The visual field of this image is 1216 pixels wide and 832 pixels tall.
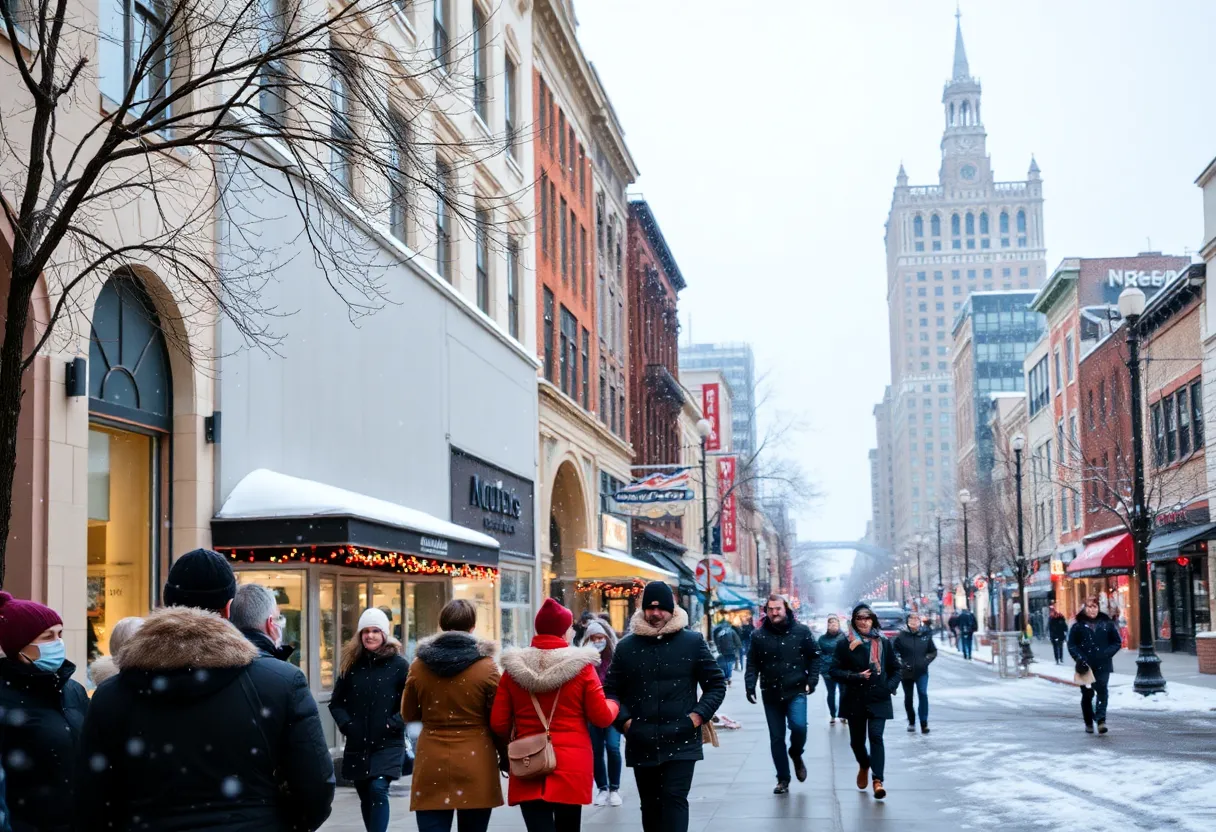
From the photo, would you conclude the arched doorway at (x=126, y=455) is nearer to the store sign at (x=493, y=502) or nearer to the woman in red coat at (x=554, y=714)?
the woman in red coat at (x=554, y=714)

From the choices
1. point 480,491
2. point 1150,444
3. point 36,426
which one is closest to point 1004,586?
point 1150,444

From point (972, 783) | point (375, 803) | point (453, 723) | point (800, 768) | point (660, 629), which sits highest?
point (660, 629)

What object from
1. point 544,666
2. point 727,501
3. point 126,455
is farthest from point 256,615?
point 727,501

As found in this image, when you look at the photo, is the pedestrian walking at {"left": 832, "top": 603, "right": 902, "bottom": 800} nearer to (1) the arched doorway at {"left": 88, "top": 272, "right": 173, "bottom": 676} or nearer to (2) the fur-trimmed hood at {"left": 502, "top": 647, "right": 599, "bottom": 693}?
(2) the fur-trimmed hood at {"left": 502, "top": 647, "right": 599, "bottom": 693}

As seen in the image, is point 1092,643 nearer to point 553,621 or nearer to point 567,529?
point 553,621

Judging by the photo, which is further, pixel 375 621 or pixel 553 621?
pixel 375 621

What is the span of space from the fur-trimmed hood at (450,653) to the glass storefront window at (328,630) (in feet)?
31.9

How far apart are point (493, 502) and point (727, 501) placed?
154ft

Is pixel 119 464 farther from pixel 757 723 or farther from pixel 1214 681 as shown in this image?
pixel 1214 681

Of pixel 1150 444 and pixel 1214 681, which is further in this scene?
pixel 1150 444

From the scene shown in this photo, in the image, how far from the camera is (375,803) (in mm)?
10016

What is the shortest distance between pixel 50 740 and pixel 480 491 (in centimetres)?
2091

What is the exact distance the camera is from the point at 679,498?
1523 inches

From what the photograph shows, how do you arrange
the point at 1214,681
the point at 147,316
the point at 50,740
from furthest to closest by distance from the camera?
the point at 1214,681, the point at 147,316, the point at 50,740
